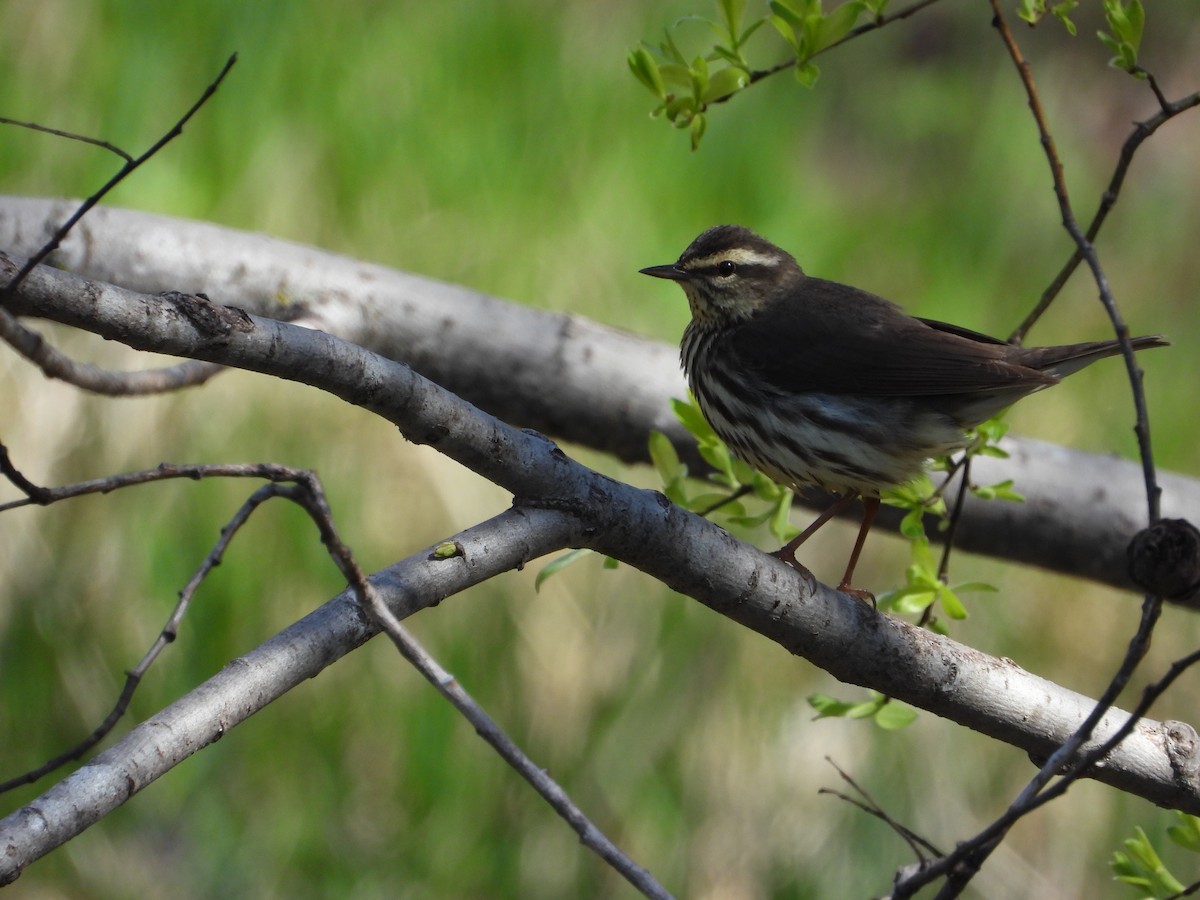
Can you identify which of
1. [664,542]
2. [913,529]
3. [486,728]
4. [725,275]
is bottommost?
[486,728]

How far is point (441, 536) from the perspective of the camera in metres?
4.13

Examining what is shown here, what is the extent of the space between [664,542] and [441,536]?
2417mm

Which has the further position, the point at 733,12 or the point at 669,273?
the point at 669,273

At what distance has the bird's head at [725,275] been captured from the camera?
3.18 m

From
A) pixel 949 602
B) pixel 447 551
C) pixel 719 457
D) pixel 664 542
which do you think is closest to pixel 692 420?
pixel 719 457

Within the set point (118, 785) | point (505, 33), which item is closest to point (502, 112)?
point (505, 33)

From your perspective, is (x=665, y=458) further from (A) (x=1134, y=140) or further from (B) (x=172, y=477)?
(B) (x=172, y=477)

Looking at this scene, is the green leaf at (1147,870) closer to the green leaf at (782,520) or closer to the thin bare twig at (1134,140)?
the green leaf at (782,520)

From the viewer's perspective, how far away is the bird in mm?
2744

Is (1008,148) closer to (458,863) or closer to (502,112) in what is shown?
(502,112)

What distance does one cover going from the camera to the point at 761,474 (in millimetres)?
2596

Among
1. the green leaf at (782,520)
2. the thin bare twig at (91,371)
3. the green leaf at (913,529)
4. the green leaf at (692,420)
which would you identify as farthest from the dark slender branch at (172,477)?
the green leaf at (913,529)

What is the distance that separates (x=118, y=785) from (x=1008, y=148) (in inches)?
211

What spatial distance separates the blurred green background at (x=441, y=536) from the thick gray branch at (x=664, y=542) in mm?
2040
